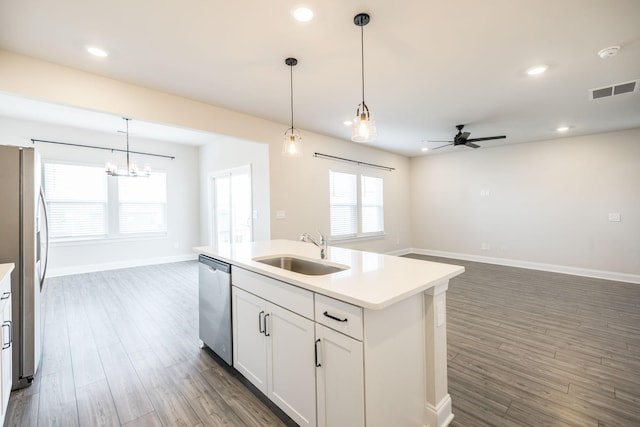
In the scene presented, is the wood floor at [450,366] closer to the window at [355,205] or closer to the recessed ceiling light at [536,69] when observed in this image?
the window at [355,205]

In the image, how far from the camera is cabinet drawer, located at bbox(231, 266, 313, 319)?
5.05ft

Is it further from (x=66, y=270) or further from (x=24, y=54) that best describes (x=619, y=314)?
(x=66, y=270)

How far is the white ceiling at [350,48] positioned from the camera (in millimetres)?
1973

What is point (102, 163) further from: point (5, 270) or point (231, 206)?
point (5, 270)

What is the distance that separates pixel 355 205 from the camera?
621 cm

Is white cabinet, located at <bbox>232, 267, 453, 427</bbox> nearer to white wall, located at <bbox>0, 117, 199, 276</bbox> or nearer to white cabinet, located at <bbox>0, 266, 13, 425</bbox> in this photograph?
white cabinet, located at <bbox>0, 266, 13, 425</bbox>

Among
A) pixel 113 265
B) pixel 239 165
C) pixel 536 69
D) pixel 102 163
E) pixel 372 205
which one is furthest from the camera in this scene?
pixel 372 205

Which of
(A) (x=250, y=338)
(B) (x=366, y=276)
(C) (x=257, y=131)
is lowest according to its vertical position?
(A) (x=250, y=338)

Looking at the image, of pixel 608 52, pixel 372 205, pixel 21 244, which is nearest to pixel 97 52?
pixel 21 244

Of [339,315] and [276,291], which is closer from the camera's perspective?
[339,315]

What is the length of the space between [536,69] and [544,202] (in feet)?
12.8

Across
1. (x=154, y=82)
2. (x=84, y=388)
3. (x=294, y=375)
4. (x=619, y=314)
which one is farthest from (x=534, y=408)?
(x=154, y=82)

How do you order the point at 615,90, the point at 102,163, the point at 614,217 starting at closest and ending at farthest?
1. the point at 615,90
2. the point at 614,217
3. the point at 102,163

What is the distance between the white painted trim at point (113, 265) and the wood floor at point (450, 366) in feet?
5.18
